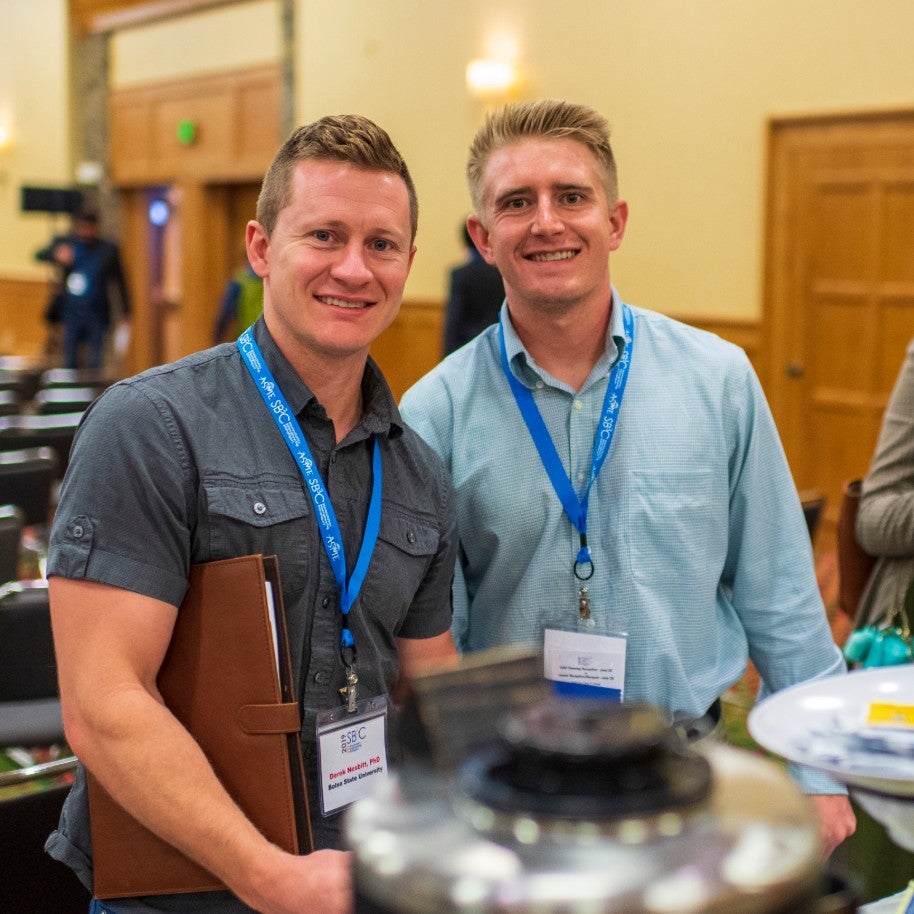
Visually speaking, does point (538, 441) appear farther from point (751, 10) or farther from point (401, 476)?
point (751, 10)

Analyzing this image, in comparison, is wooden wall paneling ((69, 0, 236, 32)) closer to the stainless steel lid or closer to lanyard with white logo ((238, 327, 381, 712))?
lanyard with white logo ((238, 327, 381, 712))

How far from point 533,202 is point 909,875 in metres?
1.03

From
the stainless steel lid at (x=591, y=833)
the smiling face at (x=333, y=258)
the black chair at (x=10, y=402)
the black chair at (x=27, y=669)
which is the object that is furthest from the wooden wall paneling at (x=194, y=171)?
the stainless steel lid at (x=591, y=833)

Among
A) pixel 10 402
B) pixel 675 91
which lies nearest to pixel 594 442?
pixel 10 402

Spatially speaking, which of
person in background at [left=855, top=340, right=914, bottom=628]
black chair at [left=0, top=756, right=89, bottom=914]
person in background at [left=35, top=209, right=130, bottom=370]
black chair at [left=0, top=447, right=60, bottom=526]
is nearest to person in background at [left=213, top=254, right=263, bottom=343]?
person in background at [left=35, top=209, right=130, bottom=370]

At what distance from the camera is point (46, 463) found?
412 cm

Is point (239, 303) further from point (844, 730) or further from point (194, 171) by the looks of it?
point (844, 730)

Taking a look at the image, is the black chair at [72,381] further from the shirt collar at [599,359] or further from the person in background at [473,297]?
the shirt collar at [599,359]

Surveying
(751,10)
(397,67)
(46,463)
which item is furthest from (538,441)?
(397,67)

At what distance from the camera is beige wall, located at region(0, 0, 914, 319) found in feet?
21.4

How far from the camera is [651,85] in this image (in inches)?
291

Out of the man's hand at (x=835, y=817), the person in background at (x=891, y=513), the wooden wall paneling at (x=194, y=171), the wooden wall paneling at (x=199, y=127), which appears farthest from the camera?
the wooden wall paneling at (x=194, y=171)

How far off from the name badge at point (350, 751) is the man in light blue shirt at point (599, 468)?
0.42 m

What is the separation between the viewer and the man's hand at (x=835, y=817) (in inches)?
65.0
